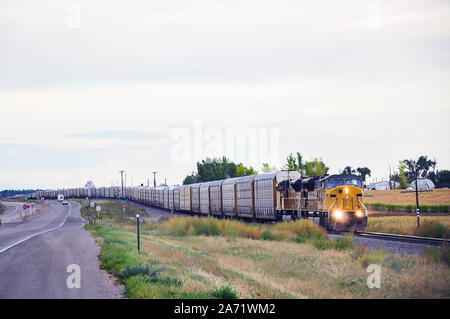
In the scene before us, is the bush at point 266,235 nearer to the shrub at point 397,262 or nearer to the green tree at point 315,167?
the shrub at point 397,262

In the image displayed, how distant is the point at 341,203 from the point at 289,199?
276 inches

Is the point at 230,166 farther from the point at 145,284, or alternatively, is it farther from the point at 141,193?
the point at 145,284

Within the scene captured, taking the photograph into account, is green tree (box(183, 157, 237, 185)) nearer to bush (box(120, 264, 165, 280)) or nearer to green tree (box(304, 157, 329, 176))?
green tree (box(304, 157, 329, 176))

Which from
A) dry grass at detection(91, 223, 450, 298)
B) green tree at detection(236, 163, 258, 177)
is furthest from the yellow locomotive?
green tree at detection(236, 163, 258, 177)

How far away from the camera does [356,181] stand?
108 ft

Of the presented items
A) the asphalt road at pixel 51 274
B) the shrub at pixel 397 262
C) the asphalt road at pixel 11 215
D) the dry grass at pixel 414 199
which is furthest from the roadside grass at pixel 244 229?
the asphalt road at pixel 11 215

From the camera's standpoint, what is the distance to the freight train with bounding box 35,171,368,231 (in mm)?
31906

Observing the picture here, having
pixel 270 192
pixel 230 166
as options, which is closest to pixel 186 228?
pixel 270 192

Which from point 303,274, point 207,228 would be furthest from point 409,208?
point 303,274

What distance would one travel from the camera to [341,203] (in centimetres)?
3167

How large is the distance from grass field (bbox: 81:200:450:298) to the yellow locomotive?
3.40m

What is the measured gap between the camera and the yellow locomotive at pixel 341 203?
31703 mm
